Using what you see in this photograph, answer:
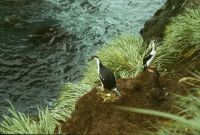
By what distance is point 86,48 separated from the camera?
1379 cm

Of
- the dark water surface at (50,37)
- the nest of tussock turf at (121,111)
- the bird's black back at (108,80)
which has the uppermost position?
the bird's black back at (108,80)

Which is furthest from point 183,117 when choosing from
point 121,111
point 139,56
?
point 139,56

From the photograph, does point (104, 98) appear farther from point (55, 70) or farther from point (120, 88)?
point (55, 70)

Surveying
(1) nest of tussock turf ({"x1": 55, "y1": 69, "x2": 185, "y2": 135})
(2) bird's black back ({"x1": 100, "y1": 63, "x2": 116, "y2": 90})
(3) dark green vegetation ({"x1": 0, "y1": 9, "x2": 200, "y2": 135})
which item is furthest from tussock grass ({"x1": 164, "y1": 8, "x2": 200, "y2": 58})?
(2) bird's black back ({"x1": 100, "y1": 63, "x2": 116, "y2": 90})

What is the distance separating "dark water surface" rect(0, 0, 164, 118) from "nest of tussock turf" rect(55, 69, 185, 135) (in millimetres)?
4895

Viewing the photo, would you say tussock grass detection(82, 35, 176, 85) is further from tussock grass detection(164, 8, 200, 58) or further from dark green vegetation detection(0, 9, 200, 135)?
tussock grass detection(164, 8, 200, 58)

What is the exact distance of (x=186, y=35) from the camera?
28.6 ft

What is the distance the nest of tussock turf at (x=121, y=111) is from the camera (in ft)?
18.6

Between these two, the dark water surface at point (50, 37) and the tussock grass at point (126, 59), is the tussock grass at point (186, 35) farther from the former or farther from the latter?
the dark water surface at point (50, 37)

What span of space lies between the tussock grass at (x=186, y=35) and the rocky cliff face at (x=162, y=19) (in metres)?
0.89

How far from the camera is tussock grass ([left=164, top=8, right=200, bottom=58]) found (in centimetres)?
822

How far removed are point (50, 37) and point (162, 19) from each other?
15.0 ft

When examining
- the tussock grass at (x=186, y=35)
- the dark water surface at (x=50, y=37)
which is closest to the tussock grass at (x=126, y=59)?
the tussock grass at (x=186, y=35)

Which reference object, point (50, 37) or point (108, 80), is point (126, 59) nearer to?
point (108, 80)
